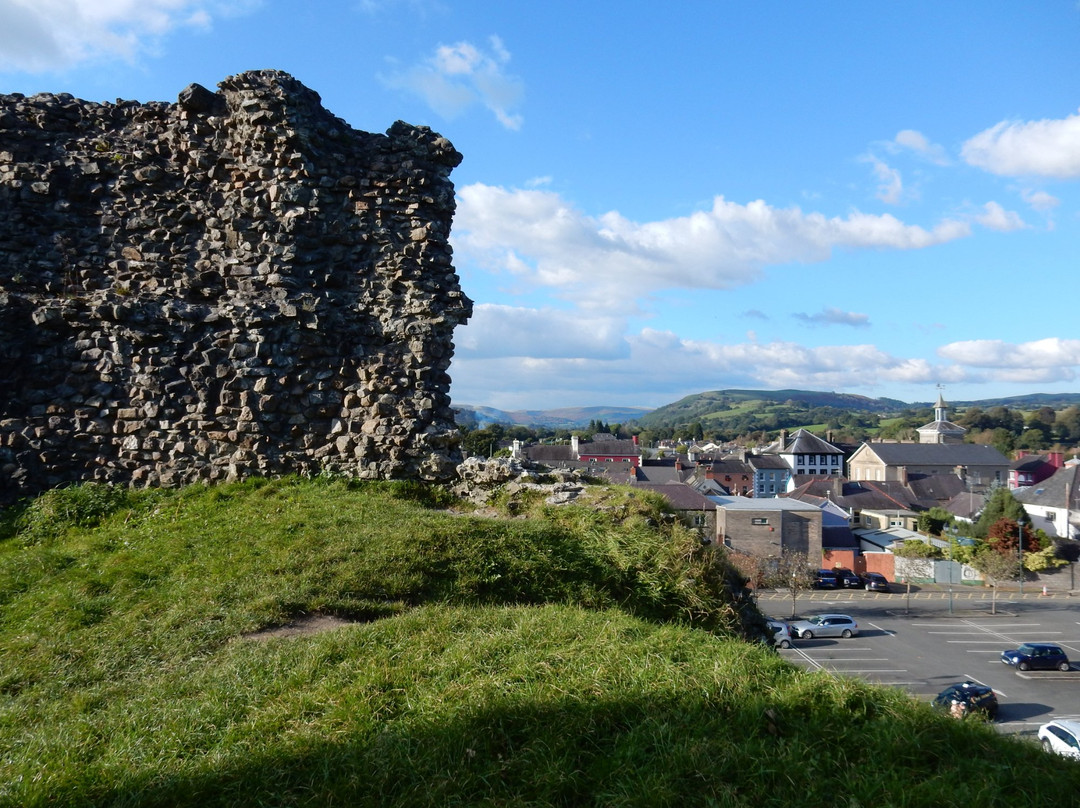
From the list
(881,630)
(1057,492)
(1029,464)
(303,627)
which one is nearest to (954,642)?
(881,630)

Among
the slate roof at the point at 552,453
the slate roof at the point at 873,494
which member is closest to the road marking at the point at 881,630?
the slate roof at the point at 873,494

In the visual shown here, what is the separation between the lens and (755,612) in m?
7.50

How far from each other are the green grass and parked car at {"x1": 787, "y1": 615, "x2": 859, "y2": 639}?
23.1 metres

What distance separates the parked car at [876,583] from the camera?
39969 mm

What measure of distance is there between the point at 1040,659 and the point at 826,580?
59.1 feet

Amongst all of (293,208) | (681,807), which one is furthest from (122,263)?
(681,807)

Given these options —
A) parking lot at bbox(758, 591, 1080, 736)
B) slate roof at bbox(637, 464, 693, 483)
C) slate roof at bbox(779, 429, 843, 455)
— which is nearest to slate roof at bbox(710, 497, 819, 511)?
parking lot at bbox(758, 591, 1080, 736)

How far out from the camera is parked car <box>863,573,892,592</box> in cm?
3997

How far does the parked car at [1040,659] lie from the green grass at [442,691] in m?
23.2

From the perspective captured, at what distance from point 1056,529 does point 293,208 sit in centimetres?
5899

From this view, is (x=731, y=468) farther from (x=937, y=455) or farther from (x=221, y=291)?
(x=221, y=291)

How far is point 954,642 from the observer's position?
92.1 feet

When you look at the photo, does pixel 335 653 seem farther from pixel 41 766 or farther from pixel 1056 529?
pixel 1056 529

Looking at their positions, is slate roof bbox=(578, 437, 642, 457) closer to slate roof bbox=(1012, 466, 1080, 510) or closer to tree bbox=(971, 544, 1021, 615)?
slate roof bbox=(1012, 466, 1080, 510)
